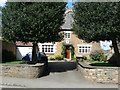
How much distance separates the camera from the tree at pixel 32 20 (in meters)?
23.8

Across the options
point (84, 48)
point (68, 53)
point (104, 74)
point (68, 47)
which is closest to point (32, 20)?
point (104, 74)

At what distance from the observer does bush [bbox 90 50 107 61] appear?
154 ft

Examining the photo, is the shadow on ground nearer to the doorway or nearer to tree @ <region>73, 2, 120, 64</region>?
tree @ <region>73, 2, 120, 64</region>

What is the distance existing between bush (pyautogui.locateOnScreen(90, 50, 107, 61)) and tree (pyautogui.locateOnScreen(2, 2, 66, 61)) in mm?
22700

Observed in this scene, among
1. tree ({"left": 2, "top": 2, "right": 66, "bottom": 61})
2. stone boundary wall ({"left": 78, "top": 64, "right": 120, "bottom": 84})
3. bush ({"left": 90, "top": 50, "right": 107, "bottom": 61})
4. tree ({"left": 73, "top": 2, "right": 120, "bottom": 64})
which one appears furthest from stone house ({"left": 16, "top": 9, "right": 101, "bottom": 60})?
stone boundary wall ({"left": 78, "top": 64, "right": 120, "bottom": 84})

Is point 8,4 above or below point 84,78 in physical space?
above

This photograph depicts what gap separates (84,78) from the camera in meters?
21.8

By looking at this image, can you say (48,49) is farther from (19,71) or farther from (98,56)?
(19,71)

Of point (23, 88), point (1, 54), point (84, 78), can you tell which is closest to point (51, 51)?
point (1, 54)

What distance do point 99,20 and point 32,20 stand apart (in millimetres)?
5115

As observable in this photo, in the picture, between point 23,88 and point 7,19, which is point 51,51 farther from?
point 23,88

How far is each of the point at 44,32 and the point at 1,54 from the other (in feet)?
30.0

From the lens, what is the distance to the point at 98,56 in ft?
158

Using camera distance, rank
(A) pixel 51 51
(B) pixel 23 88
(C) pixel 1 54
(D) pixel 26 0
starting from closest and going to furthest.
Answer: (B) pixel 23 88
(D) pixel 26 0
(C) pixel 1 54
(A) pixel 51 51
